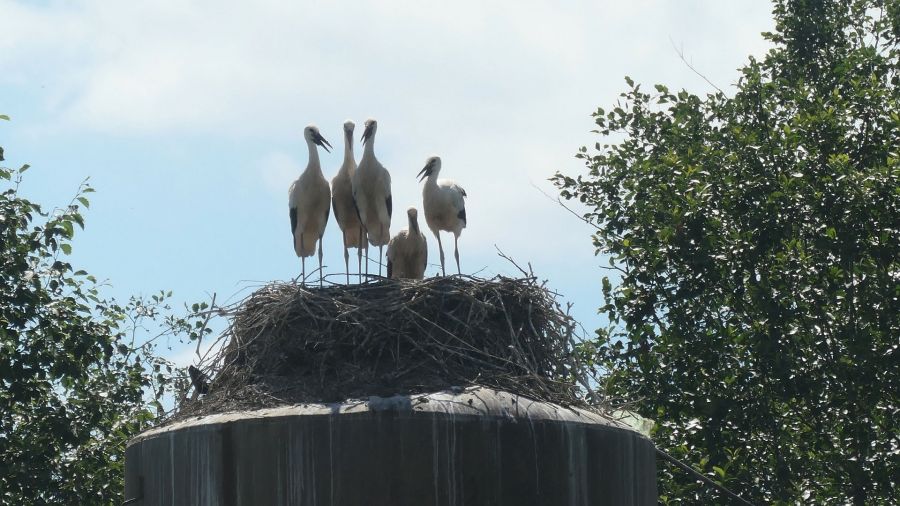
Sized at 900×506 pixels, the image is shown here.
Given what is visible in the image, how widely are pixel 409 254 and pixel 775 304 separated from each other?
196 inches

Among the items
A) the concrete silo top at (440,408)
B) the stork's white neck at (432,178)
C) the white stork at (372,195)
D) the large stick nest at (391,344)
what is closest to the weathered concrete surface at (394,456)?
the concrete silo top at (440,408)

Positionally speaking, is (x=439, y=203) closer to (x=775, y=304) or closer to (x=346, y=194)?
(x=346, y=194)

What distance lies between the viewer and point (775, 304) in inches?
678

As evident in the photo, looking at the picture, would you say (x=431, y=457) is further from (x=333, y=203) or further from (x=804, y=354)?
(x=804, y=354)

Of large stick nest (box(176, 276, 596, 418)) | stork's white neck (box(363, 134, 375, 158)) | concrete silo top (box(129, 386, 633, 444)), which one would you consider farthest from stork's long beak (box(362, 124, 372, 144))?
concrete silo top (box(129, 386, 633, 444))

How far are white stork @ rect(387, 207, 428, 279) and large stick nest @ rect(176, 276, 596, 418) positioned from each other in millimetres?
3540

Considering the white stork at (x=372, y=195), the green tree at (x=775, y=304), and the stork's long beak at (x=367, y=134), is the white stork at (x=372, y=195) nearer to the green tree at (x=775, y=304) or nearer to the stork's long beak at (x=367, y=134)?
the stork's long beak at (x=367, y=134)

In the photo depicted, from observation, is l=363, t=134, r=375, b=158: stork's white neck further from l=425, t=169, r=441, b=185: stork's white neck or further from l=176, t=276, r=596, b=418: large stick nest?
l=176, t=276, r=596, b=418: large stick nest

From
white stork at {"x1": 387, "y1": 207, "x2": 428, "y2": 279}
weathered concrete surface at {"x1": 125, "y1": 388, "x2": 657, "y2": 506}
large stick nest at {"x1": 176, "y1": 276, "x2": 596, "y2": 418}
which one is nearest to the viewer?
weathered concrete surface at {"x1": 125, "y1": 388, "x2": 657, "y2": 506}

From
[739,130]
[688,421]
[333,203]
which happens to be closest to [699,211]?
[739,130]

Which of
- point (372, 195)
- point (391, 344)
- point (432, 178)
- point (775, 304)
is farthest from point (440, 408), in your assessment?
point (775, 304)

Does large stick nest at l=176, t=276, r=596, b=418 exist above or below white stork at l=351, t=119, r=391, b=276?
below

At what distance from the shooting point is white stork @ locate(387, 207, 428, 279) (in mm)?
14906

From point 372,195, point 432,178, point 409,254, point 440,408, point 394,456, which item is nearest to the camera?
point 394,456
